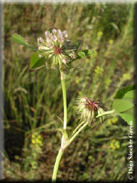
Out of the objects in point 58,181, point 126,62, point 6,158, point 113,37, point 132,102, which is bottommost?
point 58,181

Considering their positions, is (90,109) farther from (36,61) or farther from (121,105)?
(36,61)

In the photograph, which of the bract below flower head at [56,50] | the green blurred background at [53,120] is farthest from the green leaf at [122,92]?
the green blurred background at [53,120]

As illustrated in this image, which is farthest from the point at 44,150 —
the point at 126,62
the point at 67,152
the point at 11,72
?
the point at 126,62

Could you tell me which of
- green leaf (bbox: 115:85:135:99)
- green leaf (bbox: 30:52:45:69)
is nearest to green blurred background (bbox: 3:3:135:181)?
green leaf (bbox: 30:52:45:69)

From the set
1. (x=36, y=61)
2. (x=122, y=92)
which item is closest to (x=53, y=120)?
(x=36, y=61)

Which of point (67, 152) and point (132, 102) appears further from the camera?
point (67, 152)

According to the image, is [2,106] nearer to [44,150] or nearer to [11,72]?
[11,72]

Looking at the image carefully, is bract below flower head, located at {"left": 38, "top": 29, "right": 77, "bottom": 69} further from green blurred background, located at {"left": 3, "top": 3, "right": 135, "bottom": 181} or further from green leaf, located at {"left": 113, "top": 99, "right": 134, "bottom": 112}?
green blurred background, located at {"left": 3, "top": 3, "right": 135, "bottom": 181}
